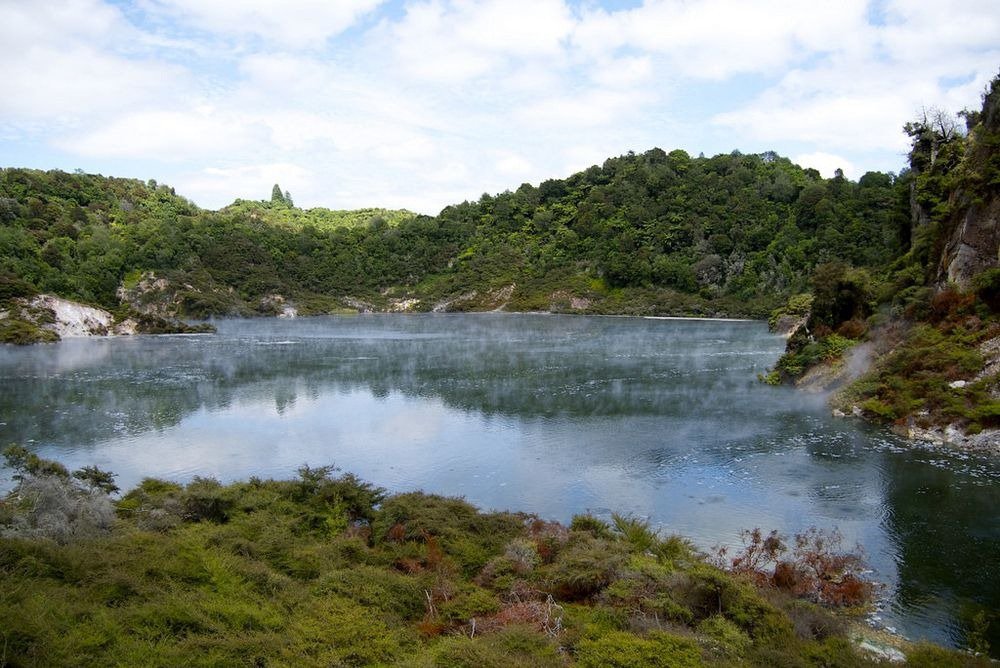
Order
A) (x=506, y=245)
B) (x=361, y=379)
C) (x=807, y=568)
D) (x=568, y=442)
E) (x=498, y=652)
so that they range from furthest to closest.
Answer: (x=506, y=245) < (x=361, y=379) < (x=568, y=442) < (x=807, y=568) < (x=498, y=652)

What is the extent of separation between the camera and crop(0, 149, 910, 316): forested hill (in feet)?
357

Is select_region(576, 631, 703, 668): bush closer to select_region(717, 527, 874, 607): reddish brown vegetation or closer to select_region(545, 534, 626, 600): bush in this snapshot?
select_region(545, 534, 626, 600): bush

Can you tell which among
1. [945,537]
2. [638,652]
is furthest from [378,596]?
[945,537]

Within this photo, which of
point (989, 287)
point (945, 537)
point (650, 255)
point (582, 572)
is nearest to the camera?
point (582, 572)

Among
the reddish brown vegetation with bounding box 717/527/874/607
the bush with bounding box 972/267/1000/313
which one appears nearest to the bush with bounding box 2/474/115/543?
the reddish brown vegetation with bounding box 717/527/874/607

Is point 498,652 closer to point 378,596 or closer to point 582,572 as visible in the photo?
point 378,596

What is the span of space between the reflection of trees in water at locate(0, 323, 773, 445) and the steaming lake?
0.25 metres

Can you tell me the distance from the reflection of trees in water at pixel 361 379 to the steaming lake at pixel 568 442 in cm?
25

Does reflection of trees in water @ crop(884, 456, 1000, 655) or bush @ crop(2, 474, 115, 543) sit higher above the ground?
bush @ crop(2, 474, 115, 543)

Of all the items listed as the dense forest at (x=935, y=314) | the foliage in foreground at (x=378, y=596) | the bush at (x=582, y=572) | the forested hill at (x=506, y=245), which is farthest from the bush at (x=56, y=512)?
the forested hill at (x=506, y=245)

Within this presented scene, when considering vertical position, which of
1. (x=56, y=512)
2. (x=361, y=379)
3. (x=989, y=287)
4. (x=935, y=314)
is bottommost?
(x=361, y=379)

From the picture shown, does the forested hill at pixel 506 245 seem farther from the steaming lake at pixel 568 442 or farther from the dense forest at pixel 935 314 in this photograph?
the dense forest at pixel 935 314

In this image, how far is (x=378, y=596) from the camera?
38.1 ft

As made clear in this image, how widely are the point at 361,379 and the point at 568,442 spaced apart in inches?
844
